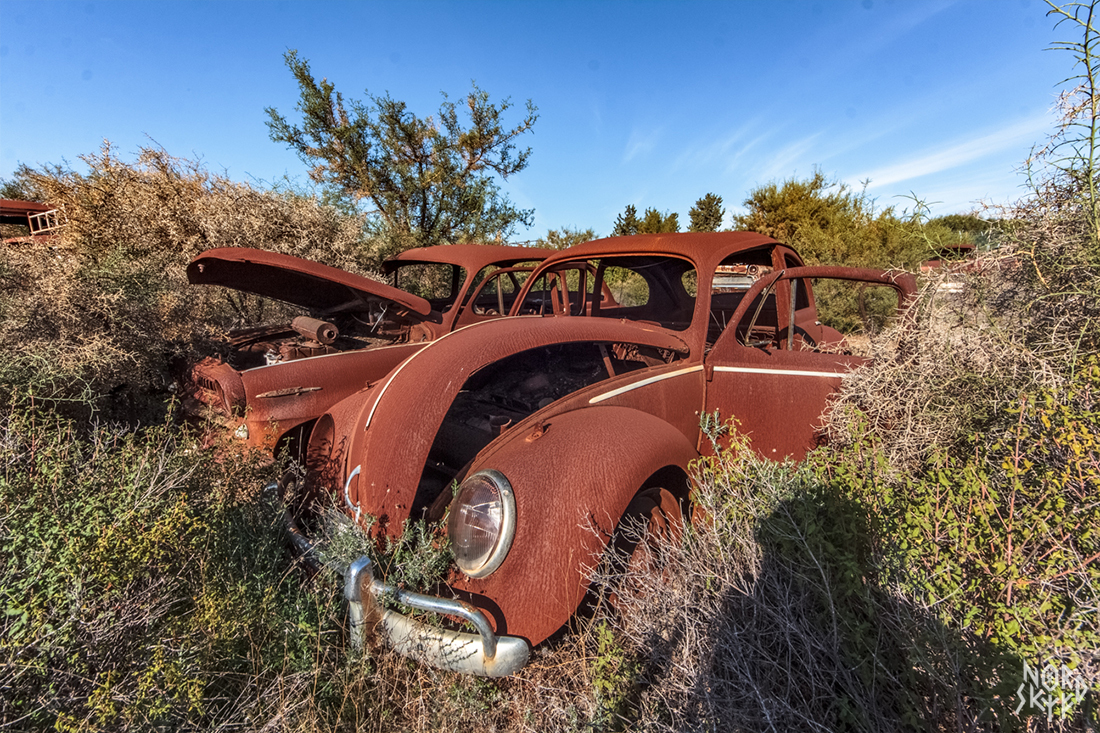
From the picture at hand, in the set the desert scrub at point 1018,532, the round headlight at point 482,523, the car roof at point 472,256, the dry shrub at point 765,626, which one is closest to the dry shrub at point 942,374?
the desert scrub at point 1018,532

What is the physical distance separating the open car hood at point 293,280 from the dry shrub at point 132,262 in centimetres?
71

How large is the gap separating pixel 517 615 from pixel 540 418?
87 cm

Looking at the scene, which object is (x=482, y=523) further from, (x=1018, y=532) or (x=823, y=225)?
(x=823, y=225)

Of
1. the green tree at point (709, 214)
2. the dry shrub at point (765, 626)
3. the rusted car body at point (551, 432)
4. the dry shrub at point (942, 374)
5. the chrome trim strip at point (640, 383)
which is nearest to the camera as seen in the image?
the dry shrub at point (765, 626)

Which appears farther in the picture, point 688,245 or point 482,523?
point 688,245

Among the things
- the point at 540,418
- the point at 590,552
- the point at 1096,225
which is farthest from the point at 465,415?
the point at 1096,225

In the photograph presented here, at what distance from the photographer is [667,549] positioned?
7.49 feet

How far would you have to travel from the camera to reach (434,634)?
1753mm

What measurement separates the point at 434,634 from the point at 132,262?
6.78 m

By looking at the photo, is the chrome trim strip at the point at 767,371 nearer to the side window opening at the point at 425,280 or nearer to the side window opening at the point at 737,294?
the side window opening at the point at 737,294

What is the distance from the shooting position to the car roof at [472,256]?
5.59 meters

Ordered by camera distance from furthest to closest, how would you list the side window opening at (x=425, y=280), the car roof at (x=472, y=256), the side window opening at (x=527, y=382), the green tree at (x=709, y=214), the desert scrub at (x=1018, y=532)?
the green tree at (x=709, y=214), the side window opening at (x=425, y=280), the car roof at (x=472, y=256), the side window opening at (x=527, y=382), the desert scrub at (x=1018, y=532)

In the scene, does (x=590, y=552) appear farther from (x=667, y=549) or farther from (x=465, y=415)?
(x=465, y=415)

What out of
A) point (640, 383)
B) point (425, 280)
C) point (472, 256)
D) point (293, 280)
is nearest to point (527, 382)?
point (640, 383)
